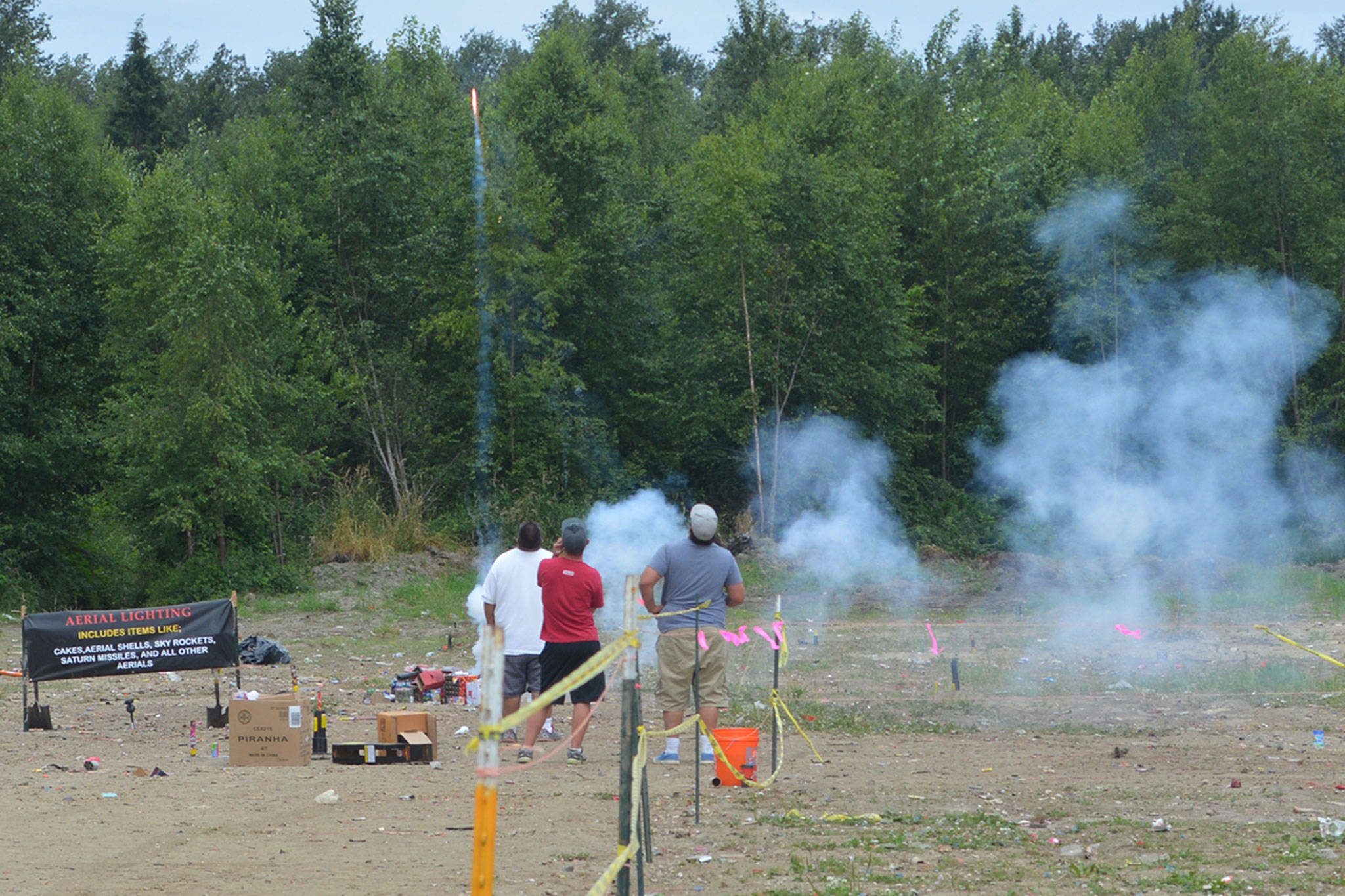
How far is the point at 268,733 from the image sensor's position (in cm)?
933

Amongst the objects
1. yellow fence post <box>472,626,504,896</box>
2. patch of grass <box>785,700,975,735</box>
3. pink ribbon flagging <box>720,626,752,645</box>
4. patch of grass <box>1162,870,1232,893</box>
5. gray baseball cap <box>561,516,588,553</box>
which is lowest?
patch of grass <box>785,700,975,735</box>

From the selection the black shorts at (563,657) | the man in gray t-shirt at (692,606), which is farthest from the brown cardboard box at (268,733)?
the man in gray t-shirt at (692,606)

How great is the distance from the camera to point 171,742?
10469mm

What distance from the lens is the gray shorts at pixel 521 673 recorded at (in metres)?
9.66

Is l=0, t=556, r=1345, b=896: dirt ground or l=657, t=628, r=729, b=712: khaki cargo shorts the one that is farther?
l=657, t=628, r=729, b=712: khaki cargo shorts

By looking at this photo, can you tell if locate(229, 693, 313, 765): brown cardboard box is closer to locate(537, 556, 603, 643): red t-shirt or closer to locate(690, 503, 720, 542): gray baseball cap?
locate(537, 556, 603, 643): red t-shirt

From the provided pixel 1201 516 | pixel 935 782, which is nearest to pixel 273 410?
pixel 1201 516

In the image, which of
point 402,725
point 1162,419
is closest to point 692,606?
point 402,725

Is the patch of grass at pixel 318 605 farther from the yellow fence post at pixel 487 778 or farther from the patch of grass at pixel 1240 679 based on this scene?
the yellow fence post at pixel 487 778

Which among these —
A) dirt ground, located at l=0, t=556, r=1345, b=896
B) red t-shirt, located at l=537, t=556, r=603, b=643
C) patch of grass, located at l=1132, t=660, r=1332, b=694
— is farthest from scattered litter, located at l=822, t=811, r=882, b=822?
patch of grass, located at l=1132, t=660, r=1332, b=694

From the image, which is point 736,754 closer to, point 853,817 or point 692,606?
point 692,606

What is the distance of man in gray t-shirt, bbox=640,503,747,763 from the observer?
879cm

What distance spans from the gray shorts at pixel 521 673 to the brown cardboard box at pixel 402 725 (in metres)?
0.60

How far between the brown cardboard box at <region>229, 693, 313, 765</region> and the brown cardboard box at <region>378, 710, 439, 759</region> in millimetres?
543
